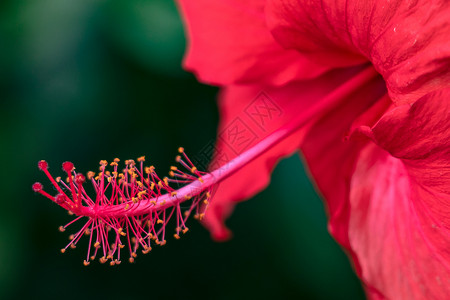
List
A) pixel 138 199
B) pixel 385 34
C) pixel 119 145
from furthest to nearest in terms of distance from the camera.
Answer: pixel 119 145 < pixel 138 199 < pixel 385 34

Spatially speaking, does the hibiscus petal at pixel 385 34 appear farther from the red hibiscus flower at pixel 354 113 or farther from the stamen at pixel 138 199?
the stamen at pixel 138 199

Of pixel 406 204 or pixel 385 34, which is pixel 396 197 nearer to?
pixel 406 204

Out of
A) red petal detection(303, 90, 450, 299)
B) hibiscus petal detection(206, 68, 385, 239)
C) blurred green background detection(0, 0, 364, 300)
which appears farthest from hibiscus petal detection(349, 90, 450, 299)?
blurred green background detection(0, 0, 364, 300)

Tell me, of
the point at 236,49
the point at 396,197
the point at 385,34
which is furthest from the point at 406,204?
the point at 236,49

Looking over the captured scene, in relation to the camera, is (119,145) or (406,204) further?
(119,145)

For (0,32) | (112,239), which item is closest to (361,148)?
(112,239)

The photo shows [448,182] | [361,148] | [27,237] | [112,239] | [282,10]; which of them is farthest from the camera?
[27,237]

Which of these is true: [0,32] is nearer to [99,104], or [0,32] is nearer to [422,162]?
[99,104]

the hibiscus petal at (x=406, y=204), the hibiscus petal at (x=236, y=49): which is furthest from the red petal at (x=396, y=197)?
the hibiscus petal at (x=236, y=49)
